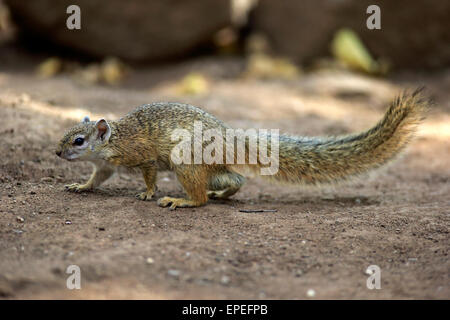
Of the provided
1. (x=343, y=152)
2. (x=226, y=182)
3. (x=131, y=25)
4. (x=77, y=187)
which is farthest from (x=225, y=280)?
(x=131, y=25)

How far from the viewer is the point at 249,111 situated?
7637 mm

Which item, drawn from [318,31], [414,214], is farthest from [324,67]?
[414,214]

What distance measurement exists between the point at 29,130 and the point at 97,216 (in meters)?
1.91

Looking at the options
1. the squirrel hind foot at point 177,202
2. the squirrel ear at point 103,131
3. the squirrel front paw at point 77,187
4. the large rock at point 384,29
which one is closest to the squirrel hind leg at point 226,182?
the squirrel hind foot at point 177,202

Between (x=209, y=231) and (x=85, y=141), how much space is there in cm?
142

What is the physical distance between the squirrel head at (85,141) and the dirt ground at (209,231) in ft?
1.22

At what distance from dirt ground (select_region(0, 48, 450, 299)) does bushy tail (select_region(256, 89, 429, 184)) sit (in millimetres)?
216

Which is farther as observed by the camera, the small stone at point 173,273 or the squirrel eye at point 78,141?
the squirrel eye at point 78,141

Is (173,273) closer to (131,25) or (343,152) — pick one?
(343,152)

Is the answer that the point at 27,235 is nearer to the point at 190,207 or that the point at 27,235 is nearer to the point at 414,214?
the point at 190,207

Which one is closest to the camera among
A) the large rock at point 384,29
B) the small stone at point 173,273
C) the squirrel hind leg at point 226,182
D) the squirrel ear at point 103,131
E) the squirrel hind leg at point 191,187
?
the small stone at point 173,273

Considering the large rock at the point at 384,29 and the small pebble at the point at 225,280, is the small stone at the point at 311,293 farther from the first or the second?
the large rock at the point at 384,29

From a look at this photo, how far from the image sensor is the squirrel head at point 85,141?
4.45m

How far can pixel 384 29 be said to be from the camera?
9602 millimetres
